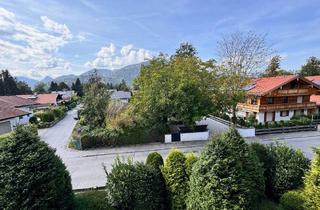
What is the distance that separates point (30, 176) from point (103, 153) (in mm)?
12272

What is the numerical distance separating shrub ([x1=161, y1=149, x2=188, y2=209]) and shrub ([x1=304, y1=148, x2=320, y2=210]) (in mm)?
3635

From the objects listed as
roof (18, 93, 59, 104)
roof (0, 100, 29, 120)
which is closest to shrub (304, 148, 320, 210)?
roof (0, 100, 29, 120)

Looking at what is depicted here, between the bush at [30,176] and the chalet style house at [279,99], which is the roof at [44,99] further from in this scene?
the bush at [30,176]

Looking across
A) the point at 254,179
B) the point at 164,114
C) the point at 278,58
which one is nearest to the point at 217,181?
the point at 254,179

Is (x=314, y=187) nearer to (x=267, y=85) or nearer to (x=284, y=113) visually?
(x=267, y=85)

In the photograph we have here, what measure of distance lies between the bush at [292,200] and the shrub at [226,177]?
80cm

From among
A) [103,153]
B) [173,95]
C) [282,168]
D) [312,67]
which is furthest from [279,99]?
[312,67]

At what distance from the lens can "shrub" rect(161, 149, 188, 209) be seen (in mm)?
7609

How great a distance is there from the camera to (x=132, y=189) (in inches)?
301

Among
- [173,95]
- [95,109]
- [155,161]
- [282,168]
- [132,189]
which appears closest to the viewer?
[282,168]

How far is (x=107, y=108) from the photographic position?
23.5 m

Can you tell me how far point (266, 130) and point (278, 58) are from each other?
1325 inches

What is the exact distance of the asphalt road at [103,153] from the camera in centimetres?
1368

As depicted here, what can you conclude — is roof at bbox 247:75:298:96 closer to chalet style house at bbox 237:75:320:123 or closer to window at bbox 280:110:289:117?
chalet style house at bbox 237:75:320:123
